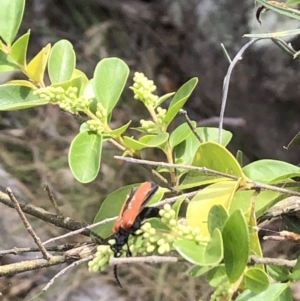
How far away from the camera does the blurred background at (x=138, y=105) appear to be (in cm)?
127

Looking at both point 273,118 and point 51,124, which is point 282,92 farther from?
point 51,124

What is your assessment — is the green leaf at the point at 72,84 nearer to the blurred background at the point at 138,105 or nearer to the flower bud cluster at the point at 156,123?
the flower bud cluster at the point at 156,123

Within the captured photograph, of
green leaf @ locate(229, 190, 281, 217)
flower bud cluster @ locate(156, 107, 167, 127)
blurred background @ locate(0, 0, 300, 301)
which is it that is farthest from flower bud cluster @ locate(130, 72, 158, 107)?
blurred background @ locate(0, 0, 300, 301)

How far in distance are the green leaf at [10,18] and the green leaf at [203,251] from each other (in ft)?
0.84

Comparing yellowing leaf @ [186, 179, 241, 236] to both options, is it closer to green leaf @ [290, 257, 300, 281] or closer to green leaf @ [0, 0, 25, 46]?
green leaf @ [290, 257, 300, 281]

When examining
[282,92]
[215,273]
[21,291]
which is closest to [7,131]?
[21,291]

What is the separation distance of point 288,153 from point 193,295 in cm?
45

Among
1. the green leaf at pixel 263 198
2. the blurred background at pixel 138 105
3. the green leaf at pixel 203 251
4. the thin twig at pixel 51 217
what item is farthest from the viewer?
the blurred background at pixel 138 105

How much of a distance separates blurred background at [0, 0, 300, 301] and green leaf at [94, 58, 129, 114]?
26.7 inches

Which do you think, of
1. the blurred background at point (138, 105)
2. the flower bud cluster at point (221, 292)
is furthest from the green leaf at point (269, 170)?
the blurred background at point (138, 105)

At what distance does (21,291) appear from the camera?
1.53m

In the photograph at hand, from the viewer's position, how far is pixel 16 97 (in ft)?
1.54

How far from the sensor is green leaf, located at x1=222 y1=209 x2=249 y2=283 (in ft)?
1.04

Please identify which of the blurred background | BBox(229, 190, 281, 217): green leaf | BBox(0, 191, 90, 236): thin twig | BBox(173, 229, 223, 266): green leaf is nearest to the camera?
BBox(173, 229, 223, 266): green leaf
